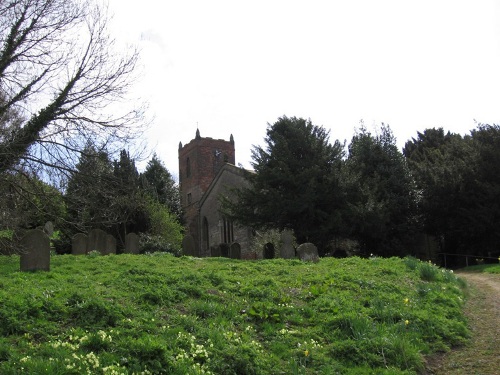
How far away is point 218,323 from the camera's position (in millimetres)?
7312

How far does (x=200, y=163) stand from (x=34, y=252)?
136 ft

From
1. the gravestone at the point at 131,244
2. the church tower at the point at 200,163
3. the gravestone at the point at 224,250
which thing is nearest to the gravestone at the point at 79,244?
the gravestone at the point at 131,244

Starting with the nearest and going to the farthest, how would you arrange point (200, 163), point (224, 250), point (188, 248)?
point (188, 248), point (224, 250), point (200, 163)

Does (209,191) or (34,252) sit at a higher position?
(209,191)

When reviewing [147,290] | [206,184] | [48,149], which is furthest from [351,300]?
[206,184]

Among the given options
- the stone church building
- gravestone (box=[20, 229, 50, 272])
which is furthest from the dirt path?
the stone church building

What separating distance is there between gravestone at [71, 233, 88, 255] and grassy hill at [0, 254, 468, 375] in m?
5.16

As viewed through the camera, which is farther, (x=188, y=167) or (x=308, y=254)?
(x=188, y=167)

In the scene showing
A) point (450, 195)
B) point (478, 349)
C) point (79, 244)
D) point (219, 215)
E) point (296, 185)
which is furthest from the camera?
point (219, 215)

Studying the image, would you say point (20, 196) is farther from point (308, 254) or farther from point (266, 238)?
point (266, 238)

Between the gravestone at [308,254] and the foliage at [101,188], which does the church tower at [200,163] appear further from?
the foliage at [101,188]

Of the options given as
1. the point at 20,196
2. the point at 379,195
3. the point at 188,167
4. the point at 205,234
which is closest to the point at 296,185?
the point at 379,195

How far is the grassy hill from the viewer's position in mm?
5840

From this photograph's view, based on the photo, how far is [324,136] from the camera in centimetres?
2773
